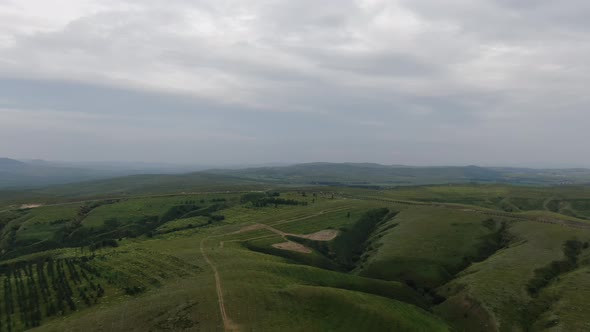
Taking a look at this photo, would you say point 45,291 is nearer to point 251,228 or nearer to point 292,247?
point 292,247

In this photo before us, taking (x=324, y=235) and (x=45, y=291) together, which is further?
(x=324, y=235)

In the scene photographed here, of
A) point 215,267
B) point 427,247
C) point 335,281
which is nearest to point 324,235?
point 427,247

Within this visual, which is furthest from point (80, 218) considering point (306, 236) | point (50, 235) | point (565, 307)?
point (565, 307)

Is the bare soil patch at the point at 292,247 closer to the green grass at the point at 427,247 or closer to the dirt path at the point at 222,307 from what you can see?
the green grass at the point at 427,247

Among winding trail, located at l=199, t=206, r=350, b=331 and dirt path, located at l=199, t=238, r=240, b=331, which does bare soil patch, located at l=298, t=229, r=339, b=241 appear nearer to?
winding trail, located at l=199, t=206, r=350, b=331

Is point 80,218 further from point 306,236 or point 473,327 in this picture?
point 473,327

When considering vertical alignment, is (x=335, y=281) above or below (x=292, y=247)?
below

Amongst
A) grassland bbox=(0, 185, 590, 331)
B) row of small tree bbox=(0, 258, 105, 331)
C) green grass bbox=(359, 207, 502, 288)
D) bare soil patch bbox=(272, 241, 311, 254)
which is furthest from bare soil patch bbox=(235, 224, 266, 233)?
row of small tree bbox=(0, 258, 105, 331)

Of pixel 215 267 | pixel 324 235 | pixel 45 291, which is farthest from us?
pixel 324 235

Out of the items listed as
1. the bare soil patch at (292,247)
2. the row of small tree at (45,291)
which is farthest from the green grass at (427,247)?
the row of small tree at (45,291)
